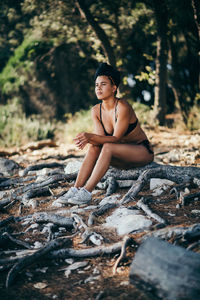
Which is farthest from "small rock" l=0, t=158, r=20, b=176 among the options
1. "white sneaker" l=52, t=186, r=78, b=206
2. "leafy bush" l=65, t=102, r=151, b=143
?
"leafy bush" l=65, t=102, r=151, b=143

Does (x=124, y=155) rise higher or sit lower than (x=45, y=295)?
higher

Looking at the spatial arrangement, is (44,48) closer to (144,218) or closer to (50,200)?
(50,200)

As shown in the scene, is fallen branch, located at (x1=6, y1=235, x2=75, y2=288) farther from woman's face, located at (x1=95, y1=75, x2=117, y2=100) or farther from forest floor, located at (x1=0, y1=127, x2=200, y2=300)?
woman's face, located at (x1=95, y1=75, x2=117, y2=100)

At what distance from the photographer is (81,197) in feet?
11.4

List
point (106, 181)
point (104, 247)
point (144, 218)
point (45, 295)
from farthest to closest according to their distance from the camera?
point (106, 181)
point (144, 218)
point (104, 247)
point (45, 295)

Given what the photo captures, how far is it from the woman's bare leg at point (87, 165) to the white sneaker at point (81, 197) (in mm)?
229

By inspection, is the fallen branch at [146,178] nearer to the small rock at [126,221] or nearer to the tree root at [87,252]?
the small rock at [126,221]

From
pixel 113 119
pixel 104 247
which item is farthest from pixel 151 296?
pixel 113 119

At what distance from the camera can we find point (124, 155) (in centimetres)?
376

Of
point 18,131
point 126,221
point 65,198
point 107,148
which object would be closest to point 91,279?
point 126,221

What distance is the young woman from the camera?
3541 mm

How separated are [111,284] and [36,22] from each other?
8.78 meters

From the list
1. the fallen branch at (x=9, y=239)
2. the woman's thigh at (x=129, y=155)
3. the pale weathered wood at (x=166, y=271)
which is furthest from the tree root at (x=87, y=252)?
the woman's thigh at (x=129, y=155)

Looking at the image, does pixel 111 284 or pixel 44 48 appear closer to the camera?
pixel 111 284
